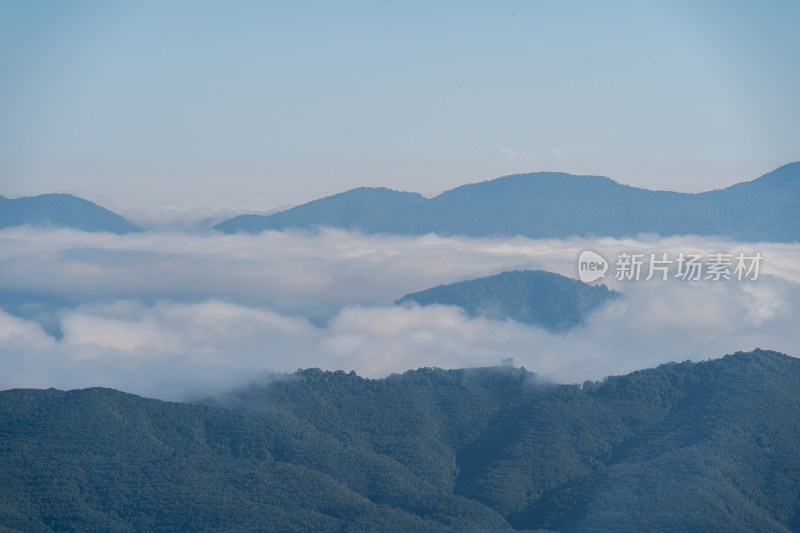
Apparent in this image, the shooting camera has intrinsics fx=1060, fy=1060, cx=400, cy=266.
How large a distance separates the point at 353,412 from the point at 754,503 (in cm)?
5208

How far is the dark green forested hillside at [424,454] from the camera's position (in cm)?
9981

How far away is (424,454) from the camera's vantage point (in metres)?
123

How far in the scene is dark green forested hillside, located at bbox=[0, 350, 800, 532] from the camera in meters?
99.8

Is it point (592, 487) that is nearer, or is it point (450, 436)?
point (592, 487)

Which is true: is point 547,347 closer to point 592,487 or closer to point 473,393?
point 473,393

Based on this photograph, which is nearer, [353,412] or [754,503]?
[754,503]

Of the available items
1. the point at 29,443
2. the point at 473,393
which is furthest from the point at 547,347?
the point at 29,443

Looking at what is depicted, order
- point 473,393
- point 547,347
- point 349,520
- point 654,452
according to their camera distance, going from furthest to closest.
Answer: point 547,347
point 473,393
point 654,452
point 349,520

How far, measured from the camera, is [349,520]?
98.4m

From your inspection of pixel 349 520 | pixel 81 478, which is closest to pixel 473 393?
pixel 349 520

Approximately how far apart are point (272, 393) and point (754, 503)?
60973 millimetres

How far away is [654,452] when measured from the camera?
11731 centimetres

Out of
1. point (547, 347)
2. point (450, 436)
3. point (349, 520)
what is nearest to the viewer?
point (349, 520)

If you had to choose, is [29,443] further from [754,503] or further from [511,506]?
[754,503]
